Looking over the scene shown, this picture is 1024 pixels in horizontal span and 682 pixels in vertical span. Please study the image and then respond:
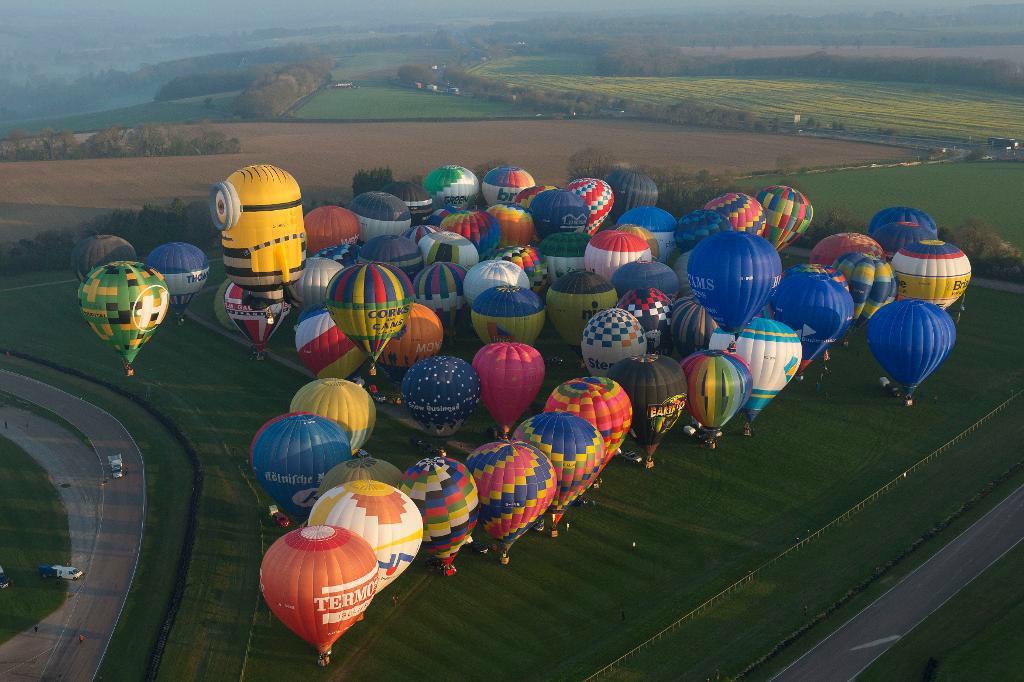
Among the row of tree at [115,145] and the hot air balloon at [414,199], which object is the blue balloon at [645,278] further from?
the row of tree at [115,145]

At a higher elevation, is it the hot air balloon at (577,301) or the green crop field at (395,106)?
the hot air balloon at (577,301)

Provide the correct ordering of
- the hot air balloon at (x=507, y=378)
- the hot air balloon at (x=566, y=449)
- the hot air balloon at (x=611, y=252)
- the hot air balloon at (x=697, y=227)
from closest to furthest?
the hot air balloon at (x=566, y=449)
the hot air balloon at (x=507, y=378)
the hot air balloon at (x=611, y=252)
the hot air balloon at (x=697, y=227)

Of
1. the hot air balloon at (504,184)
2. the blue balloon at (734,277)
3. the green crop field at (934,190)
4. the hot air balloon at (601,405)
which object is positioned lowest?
the green crop field at (934,190)

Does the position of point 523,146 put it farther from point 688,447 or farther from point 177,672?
point 177,672

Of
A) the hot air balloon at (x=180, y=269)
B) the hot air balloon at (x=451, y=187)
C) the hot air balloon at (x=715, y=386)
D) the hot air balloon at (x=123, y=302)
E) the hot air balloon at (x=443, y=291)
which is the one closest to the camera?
the hot air balloon at (x=715, y=386)

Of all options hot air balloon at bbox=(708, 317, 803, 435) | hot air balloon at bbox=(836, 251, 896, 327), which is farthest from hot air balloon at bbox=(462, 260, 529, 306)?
hot air balloon at bbox=(836, 251, 896, 327)

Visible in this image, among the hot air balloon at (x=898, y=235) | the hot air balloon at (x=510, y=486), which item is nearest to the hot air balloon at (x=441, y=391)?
the hot air balloon at (x=510, y=486)
